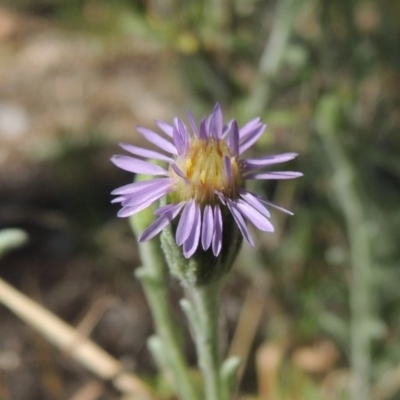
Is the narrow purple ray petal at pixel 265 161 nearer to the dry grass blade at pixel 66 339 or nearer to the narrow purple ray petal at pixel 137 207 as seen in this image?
the narrow purple ray petal at pixel 137 207

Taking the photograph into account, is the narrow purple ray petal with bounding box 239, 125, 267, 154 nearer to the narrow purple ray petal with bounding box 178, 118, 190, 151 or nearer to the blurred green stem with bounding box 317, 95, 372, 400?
the narrow purple ray petal with bounding box 178, 118, 190, 151

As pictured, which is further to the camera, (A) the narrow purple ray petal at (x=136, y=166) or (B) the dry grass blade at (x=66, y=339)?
(B) the dry grass blade at (x=66, y=339)

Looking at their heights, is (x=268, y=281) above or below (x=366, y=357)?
above

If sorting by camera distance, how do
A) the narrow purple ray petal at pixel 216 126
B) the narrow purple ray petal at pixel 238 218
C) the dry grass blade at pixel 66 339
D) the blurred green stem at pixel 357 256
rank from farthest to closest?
the blurred green stem at pixel 357 256, the dry grass blade at pixel 66 339, the narrow purple ray petal at pixel 216 126, the narrow purple ray petal at pixel 238 218

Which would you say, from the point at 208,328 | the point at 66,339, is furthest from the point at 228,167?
the point at 66,339

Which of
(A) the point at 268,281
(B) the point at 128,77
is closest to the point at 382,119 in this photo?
(A) the point at 268,281

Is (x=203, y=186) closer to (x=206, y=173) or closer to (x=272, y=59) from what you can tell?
(x=206, y=173)

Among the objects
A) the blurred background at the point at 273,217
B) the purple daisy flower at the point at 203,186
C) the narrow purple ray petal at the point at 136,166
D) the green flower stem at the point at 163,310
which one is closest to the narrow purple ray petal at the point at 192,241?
the purple daisy flower at the point at 203,186

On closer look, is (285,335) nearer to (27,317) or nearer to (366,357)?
(366,357)
